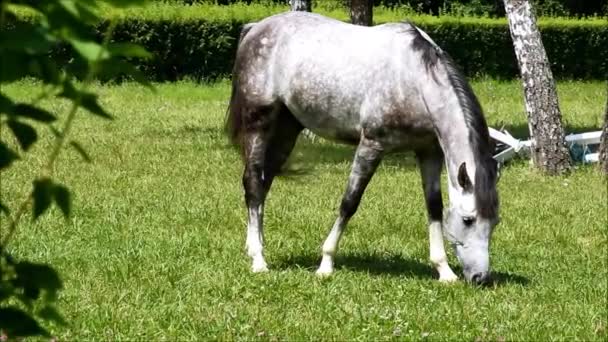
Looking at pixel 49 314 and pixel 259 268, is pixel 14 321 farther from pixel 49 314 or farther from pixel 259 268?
pixel 259 268

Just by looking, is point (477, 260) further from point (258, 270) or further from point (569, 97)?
point (569, 97)

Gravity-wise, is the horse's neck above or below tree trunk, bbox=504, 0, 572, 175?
above

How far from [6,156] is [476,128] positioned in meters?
6.02

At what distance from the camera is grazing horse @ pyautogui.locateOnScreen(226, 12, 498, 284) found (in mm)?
7816

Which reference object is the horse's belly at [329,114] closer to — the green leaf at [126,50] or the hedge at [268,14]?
the green leaf at [126,50]

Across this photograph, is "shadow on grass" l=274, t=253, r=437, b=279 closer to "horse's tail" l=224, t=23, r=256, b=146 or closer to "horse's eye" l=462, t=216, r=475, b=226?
"horse's eye" l=462, t=216, r=475, b=226

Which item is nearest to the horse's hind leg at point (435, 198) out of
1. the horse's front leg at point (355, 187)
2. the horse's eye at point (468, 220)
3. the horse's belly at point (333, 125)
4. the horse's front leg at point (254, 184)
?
the horse's front leg at point (355, 187)

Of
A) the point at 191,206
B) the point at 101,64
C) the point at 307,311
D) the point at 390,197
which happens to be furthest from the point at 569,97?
the point at 101,64

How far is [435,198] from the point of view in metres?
8.48

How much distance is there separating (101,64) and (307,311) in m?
5.20

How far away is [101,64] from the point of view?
6.34 ft

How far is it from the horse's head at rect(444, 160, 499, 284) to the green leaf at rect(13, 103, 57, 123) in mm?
5708

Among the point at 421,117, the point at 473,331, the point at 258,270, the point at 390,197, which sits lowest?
the point at 390,197

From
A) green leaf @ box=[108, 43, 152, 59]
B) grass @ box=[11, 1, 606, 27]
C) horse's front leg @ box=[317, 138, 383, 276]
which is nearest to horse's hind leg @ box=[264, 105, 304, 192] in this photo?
horse's front leg @ box=[317, 138, 383, 276]
